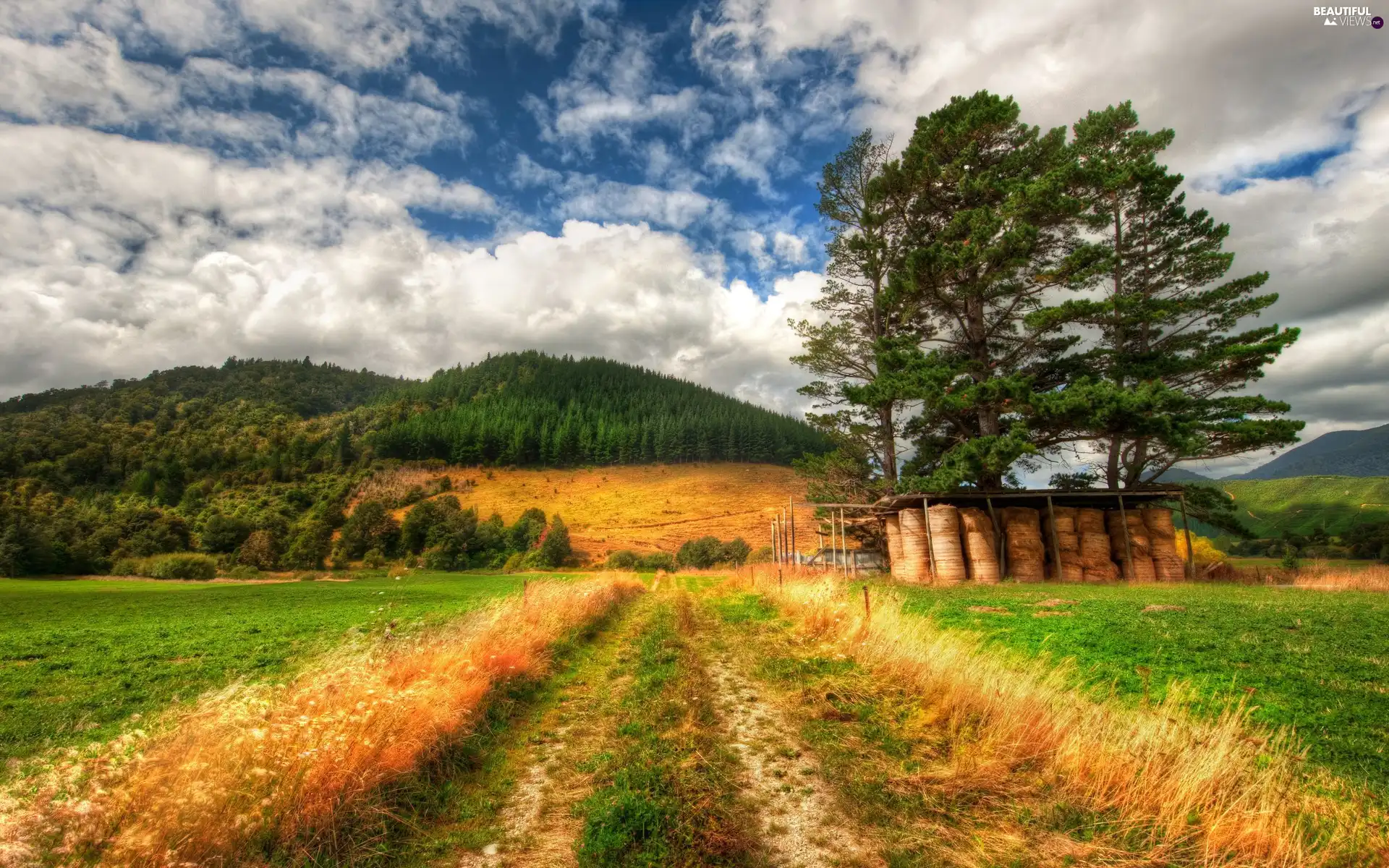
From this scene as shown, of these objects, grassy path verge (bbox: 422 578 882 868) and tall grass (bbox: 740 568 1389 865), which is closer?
tall grass (bbox: 740 568 1389 865)

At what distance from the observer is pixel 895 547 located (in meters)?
23.3

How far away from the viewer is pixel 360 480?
8725cm

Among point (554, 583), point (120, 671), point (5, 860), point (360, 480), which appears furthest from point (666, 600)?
point (360, 480)

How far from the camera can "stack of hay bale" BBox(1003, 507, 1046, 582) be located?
20.1m

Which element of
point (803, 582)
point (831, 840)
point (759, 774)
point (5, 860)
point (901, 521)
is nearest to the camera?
point (5, 860)

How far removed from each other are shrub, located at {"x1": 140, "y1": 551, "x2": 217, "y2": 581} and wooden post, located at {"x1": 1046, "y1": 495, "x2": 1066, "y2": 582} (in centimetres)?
6082

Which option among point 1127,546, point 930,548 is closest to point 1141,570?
point 1127,546

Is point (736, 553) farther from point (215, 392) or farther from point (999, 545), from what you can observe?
point (215, 392)

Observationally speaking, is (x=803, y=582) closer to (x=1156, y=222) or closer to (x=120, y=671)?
(x=120, y=671)

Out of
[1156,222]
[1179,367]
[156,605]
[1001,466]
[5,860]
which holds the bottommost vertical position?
[156,605]

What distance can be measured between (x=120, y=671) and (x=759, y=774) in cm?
1359

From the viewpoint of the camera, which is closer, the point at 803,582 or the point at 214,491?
the point at 803,582

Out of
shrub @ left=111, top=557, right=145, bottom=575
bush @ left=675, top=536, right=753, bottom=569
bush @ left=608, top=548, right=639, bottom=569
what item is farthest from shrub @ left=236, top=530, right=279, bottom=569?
bush @ left=675, top=536, right=753, bottom=569

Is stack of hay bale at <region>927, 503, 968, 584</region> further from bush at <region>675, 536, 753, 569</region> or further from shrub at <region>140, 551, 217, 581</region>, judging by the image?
shrub at <region>140, 551, 217, 581</region>
